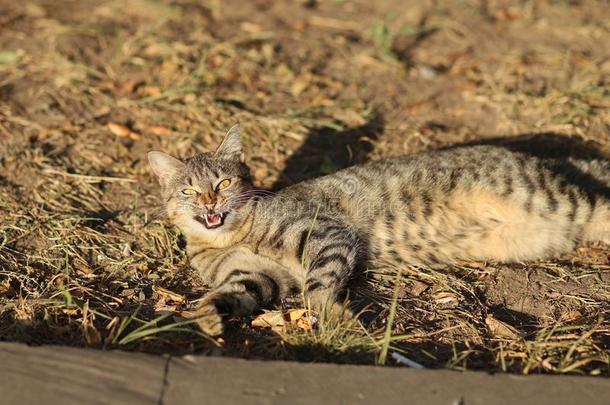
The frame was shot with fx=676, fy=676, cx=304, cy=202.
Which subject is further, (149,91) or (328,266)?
(149,91)

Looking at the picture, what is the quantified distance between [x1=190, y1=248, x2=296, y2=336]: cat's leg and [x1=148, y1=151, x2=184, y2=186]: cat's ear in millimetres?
674

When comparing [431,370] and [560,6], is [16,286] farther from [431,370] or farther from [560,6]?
[560,6]

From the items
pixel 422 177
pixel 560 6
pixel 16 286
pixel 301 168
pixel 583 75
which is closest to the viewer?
pixel 16 286

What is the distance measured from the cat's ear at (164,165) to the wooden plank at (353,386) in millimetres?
1594

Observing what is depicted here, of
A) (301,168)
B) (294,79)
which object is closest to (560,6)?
(294,79)

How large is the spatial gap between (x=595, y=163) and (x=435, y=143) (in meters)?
1.24

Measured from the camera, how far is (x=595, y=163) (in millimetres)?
4566

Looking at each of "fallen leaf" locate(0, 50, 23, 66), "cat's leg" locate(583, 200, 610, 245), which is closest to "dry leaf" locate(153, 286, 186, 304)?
"cat's leg" locate(583, 200, 610, 245)

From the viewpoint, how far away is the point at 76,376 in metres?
2.79

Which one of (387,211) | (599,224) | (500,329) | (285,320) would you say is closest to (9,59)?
(387,211)

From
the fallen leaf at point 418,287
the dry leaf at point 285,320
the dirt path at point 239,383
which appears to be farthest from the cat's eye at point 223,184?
the dirt path at point 239,383

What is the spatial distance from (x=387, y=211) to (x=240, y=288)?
111 cm

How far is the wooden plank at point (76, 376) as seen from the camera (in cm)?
268

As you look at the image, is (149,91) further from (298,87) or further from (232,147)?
(232,147)
